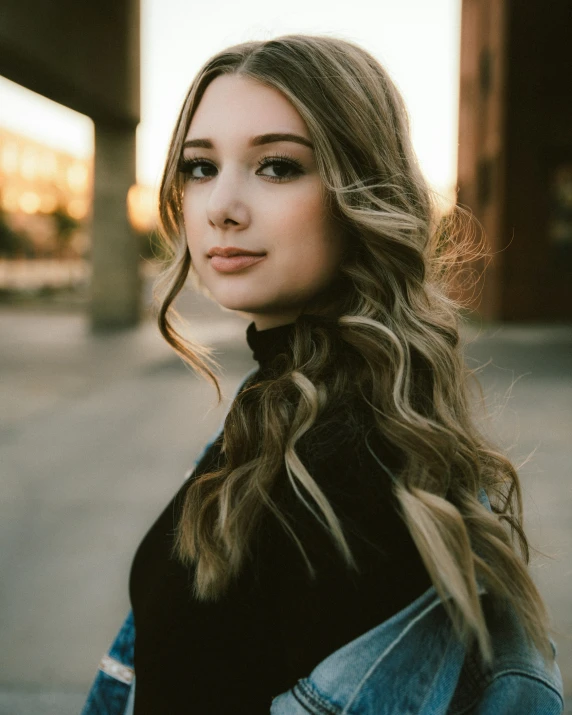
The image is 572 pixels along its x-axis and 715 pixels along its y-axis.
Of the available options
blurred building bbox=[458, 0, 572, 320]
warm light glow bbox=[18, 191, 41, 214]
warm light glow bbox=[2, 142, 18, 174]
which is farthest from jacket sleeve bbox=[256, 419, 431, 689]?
warm light glow bbox=[2, 142, 18, 174]

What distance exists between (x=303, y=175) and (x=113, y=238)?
15.7 meters

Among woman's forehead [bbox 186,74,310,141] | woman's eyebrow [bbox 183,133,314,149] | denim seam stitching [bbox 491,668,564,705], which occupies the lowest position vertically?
denim seam stitching [bbox 491,668,564,705]

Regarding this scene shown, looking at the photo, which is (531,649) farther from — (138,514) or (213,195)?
(138,514)

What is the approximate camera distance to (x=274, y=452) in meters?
1.14

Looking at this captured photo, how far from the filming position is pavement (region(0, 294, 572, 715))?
308 cm

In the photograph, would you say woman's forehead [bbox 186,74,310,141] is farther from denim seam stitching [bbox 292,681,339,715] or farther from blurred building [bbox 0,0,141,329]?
blurred building [bbox 0,0,141,329]

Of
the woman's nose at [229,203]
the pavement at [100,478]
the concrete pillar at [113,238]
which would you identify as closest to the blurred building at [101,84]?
the concrete pillar at [113,238]

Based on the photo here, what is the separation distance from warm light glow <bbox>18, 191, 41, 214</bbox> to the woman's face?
3225 inches

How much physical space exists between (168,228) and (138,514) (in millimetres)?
3181

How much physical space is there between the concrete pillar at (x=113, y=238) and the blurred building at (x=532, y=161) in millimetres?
8400

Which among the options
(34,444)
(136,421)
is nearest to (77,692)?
(34,444)

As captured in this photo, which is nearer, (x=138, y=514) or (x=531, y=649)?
(x=531, y=649)

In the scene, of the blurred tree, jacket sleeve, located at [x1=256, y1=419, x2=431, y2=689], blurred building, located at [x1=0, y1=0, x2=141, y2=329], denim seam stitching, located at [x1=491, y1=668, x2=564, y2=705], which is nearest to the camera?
jacket sleeve, located at [x1=256, y1=419, x2=431, y2=689]

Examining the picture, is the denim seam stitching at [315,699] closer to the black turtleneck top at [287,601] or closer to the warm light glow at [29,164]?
the black turtleneck top at [287,601]
